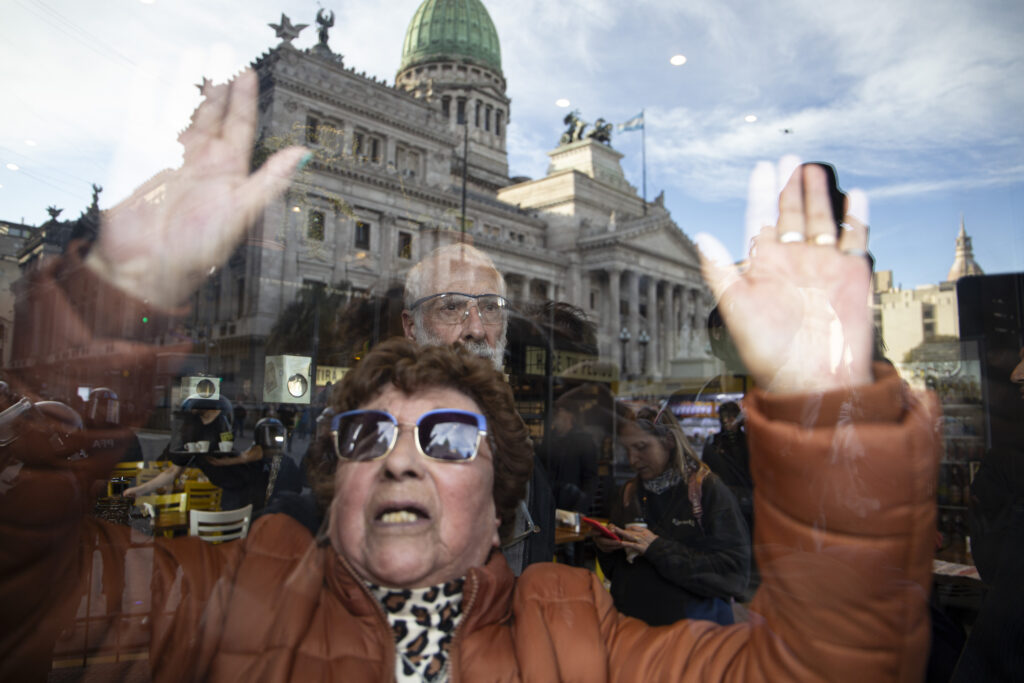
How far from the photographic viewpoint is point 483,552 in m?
1.25

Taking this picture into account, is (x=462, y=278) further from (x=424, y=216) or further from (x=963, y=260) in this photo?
(x=424, y=216)

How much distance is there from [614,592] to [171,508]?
2198 mm

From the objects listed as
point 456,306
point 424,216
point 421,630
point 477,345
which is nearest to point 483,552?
point 421,630

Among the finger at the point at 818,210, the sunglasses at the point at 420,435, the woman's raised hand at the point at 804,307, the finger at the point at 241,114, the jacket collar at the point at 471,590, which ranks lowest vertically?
the jacket collar at the point at 471,590

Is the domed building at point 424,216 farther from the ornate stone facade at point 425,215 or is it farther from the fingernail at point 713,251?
the fingernail at point 713,251

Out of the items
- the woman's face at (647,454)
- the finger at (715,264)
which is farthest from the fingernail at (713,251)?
the woman's face at (647,454)

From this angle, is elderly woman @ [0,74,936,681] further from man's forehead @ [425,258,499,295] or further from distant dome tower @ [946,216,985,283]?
distant dome tower @ [946,216,985,283]

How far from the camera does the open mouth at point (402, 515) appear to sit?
1.10 meters

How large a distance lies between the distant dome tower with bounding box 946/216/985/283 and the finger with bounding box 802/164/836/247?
3.06 feet

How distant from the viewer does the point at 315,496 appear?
129 cm

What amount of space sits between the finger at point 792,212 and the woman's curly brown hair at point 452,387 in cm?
72

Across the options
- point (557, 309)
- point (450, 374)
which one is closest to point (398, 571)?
point (450, 374)

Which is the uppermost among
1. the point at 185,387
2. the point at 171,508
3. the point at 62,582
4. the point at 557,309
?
the point at 557,309

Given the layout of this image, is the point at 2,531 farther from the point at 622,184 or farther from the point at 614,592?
the point at 622,184
